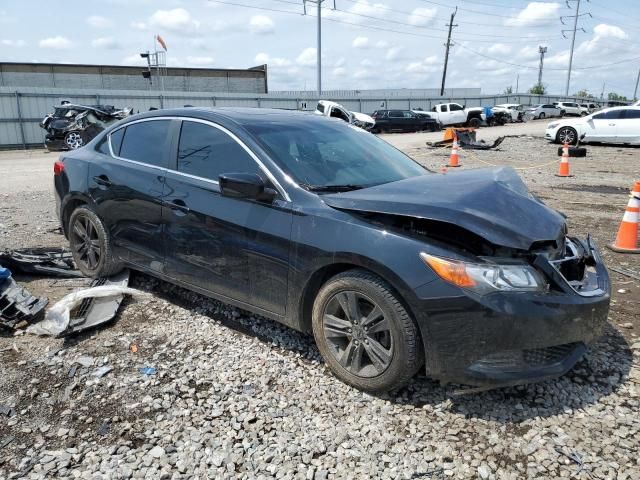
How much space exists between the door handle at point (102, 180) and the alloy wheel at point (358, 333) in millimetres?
2481

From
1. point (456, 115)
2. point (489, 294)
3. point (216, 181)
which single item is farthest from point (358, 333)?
point (456, 115)

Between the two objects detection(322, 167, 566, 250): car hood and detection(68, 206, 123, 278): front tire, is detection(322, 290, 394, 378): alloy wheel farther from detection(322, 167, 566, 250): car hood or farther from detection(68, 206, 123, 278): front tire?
detection(68, 206, 123, 278): front tire

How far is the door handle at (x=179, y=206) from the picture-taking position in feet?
12.7

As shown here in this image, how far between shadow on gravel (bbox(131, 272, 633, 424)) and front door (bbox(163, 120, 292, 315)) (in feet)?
1.76

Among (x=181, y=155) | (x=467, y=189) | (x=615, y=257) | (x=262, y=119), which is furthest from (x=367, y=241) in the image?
(x=615, y=257)

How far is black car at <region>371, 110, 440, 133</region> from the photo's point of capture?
3300cm

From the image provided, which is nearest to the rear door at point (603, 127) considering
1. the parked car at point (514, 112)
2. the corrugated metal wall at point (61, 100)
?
the corrugated metal wall at point (61, 100)

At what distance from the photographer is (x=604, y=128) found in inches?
774

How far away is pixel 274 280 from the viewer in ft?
11.2

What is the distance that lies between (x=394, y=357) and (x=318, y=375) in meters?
0.63

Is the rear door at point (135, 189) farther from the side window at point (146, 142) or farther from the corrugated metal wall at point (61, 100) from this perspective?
the corrugated metal wall at point (61, 100)

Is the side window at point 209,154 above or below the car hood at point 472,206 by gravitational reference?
above

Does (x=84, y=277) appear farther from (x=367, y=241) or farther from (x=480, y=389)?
(x=480, y=389)

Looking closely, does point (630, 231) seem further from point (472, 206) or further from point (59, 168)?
point (59, 168)
